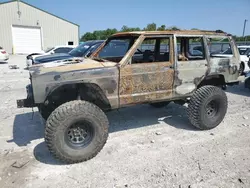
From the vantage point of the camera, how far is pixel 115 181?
287 centimetres

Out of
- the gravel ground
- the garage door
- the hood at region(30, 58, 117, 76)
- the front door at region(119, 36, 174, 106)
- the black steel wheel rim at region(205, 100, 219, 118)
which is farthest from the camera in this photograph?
the garage door

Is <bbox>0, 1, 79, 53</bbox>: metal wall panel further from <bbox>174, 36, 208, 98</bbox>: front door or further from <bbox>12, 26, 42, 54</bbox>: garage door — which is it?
<bbox>174, 36, 208, 98</bbox>: front door

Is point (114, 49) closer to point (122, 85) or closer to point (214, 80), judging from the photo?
point (122, 85)

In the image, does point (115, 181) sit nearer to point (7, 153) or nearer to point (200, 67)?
point (7, 153)

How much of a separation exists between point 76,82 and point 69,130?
2.38 ft

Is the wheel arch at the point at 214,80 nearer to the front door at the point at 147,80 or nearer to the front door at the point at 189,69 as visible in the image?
the front door at the point at 189,69

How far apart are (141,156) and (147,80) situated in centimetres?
126

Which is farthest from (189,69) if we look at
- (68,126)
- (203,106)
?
(68,126)

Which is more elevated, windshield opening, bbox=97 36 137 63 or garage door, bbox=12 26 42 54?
garage door, bbox=12 26 42 54

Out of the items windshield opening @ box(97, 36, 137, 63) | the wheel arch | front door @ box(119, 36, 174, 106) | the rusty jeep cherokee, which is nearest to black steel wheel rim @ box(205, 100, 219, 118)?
the rusty jeep cherokee

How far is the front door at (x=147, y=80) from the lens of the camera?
3.70m

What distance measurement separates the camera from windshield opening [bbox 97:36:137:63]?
4637 mm

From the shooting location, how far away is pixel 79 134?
346 centimetres

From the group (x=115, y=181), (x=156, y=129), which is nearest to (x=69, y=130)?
(x=115, y=181)
